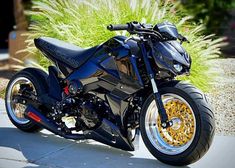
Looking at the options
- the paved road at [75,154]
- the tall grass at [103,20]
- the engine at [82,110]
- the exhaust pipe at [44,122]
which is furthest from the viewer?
the tall grass at [103,20]

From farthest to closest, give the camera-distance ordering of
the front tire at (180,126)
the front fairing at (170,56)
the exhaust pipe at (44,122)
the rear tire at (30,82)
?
the rear tire at (30,82) < the exhaust pipe at (44,122) < the front fairing at (170,56) < the front tire at (180,126)

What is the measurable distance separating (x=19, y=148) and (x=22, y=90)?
2.72ft

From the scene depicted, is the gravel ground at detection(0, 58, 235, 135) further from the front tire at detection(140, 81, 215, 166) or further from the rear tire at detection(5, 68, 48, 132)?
the rear tire at detection(5, 68, 48, 132)

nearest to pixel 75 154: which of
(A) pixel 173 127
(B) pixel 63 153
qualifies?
(B) pixel 63 153

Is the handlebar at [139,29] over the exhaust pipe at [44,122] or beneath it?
over

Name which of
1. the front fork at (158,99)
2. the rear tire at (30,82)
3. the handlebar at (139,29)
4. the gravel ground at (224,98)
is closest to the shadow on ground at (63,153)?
the rear tire at (30,82)

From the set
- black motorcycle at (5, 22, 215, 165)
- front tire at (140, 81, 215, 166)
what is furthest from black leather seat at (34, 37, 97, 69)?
front tire at (140, 81, 215, 166)

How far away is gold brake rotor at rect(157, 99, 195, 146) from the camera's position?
14.7 ft

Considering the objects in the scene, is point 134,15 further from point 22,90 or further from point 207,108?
point 207,108

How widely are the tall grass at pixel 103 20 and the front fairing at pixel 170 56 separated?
2760mm

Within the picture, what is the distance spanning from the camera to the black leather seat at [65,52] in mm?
5074

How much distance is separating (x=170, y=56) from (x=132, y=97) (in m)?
0.63

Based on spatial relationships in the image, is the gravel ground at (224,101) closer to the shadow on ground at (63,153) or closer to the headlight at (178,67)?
the shadow on ground at (63,153)

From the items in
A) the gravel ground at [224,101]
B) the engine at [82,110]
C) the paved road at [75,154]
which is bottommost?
the paved road at [75,154]
